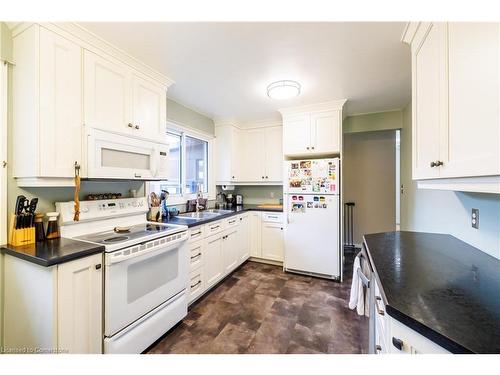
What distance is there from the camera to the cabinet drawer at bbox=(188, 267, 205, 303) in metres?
2.17

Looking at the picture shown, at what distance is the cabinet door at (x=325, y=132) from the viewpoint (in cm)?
282

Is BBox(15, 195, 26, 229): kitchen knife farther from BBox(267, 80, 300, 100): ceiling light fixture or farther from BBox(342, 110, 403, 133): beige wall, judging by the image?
BBox(342, 110, 403, 133): beige wall

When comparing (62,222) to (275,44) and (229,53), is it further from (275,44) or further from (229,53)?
(275,44)

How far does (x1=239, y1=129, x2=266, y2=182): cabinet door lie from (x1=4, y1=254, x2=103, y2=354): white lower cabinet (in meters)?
2.70

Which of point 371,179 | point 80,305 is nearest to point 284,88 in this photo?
point 80,305

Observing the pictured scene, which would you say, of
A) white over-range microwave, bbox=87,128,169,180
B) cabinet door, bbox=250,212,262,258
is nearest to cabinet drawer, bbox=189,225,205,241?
white over-range microwave, bbox=87,128,169,180

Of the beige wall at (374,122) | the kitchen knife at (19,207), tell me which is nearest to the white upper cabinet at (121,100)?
the kitchen knife at (19,207)

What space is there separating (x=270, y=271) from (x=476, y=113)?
9.39ft

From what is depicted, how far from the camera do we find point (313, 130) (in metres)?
2.95

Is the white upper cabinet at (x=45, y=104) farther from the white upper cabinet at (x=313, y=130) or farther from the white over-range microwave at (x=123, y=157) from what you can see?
the white upper cabinet at (x=313, y=130)

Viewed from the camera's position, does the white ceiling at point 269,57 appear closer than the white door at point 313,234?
Yes

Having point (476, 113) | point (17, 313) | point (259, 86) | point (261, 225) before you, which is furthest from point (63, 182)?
point (261, 225)

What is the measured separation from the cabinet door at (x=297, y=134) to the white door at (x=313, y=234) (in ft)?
2.26

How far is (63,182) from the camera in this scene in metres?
1.45
